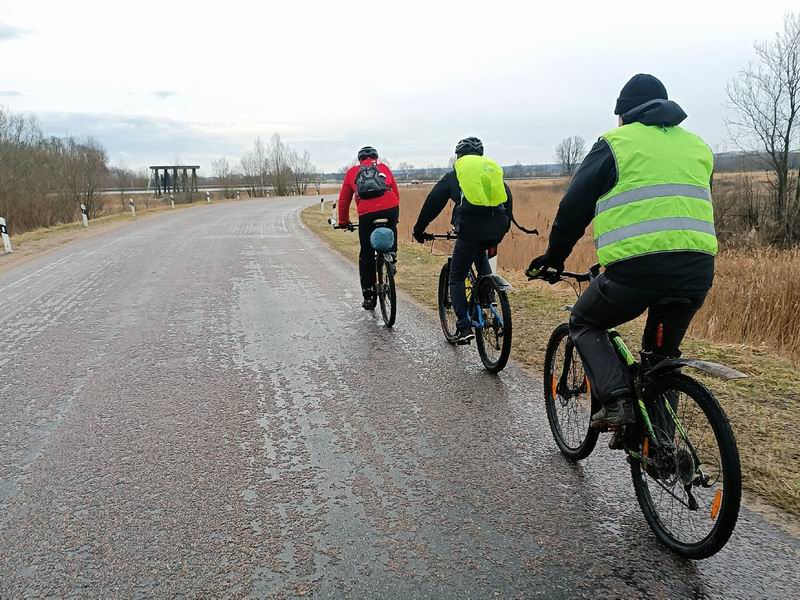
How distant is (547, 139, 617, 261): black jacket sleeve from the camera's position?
2.54 m

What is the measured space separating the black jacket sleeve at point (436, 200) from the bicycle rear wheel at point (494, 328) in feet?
2.68

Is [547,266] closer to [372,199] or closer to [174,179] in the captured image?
[372,199]

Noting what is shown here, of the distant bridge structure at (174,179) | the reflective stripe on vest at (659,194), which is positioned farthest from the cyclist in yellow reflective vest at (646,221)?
the distant bridge structure at (174,179)

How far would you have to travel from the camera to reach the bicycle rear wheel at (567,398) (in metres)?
3.27

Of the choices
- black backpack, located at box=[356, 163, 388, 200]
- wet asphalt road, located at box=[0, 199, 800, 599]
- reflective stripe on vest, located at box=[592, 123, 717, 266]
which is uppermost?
black backpack, located at box=[356, 163, 388, 200]

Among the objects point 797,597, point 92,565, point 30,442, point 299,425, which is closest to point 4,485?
point 30,442

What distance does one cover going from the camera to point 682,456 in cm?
243

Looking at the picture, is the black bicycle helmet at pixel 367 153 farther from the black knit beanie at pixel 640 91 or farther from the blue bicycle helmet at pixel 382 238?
the black knit beanie at pixel 640 91

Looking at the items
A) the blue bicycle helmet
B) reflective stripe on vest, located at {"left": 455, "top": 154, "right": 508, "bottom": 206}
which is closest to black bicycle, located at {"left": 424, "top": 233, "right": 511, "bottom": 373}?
reflective stripe on vest, located at {"left": 455, "top": 154, "right": 508, "bottom": 206}

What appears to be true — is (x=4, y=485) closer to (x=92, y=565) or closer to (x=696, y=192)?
(x=92, y=565)

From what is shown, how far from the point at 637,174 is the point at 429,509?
189cm

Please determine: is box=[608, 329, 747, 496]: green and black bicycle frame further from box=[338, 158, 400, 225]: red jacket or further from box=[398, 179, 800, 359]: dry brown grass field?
box=[338, 158, 400, 225]: red jacket

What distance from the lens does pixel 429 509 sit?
282 cm

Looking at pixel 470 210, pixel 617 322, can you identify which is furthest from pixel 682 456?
pixel 470 210
